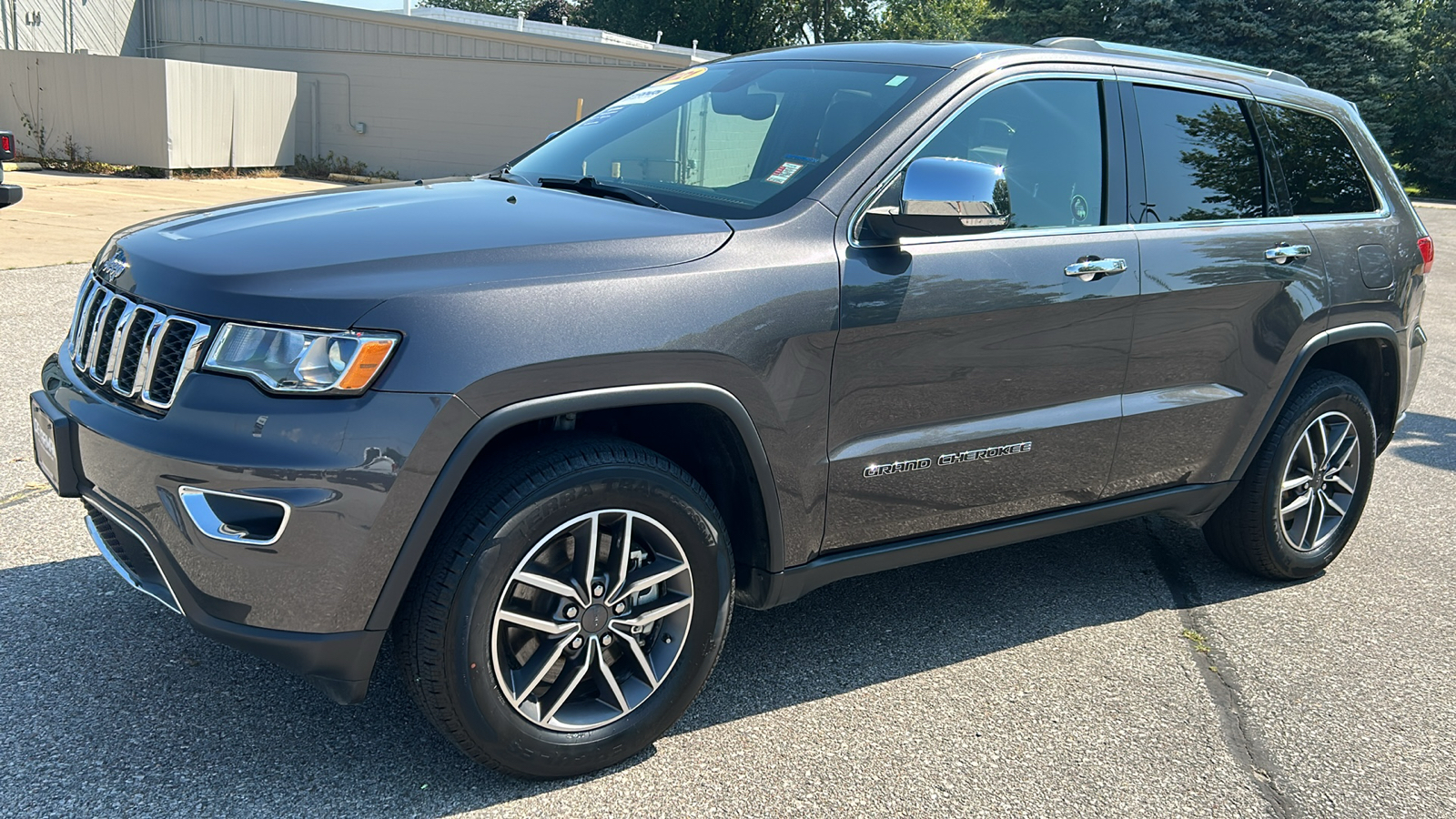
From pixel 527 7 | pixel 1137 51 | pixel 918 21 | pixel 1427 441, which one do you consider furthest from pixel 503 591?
pixel 527 7

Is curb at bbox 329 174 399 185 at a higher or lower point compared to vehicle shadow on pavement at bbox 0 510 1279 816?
lower

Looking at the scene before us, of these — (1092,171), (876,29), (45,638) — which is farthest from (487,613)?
(876,29)

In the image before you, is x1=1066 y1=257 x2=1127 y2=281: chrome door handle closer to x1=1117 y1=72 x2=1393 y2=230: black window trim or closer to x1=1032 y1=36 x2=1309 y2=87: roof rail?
x1=1117 y1=72 x2=1393 y2=230: black window trim

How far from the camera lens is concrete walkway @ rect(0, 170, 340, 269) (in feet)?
36.9

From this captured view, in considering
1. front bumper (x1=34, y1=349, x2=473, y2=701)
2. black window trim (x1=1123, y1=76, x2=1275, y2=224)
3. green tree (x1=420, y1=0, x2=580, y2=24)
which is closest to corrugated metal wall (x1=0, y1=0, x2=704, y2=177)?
black window trim (x1=1123, y1=76, x2=1275, y2=224)

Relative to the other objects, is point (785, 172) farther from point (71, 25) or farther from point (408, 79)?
point (71, 25)

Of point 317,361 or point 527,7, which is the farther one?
point 527,7

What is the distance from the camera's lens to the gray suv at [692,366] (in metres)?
2.57

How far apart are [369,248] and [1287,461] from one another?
3464 millimetres

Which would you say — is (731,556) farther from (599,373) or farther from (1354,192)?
(1354,192)

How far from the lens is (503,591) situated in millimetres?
2768

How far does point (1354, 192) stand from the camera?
15.3 ft

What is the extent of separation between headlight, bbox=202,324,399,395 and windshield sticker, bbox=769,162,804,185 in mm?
1305

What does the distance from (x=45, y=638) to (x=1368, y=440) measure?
481 centimetres
